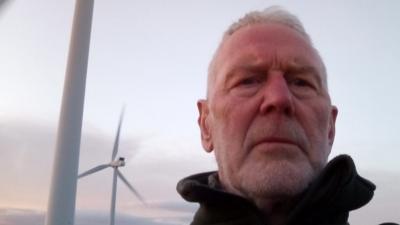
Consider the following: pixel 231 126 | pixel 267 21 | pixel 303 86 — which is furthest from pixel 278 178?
pixel 267 21

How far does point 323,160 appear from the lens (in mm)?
3820

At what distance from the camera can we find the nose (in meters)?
3.64

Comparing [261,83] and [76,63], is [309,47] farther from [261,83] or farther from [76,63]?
[76,63]

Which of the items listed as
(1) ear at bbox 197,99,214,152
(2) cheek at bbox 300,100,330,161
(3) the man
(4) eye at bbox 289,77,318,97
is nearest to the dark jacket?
(3) the man

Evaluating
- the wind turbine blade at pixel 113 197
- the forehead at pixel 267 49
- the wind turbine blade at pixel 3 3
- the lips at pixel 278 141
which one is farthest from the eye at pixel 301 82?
the wind turbine blade at pixel 113 197

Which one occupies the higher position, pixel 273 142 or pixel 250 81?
pixel 250 81

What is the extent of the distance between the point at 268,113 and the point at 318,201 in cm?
88

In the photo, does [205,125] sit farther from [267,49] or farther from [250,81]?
[267,49]

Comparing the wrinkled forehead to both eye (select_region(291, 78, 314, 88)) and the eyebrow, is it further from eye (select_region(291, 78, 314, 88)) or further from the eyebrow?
eye (select_region(291, 78, 314, 88))

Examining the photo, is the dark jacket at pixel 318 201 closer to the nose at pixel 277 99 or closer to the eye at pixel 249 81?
the nose at pixel 277 99

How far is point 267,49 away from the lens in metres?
4.08

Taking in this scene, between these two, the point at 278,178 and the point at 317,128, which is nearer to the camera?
the point at 278,178

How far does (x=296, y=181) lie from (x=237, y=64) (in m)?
1.34

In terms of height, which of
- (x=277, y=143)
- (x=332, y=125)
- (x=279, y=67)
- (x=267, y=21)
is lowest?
(x=277, y=143)
